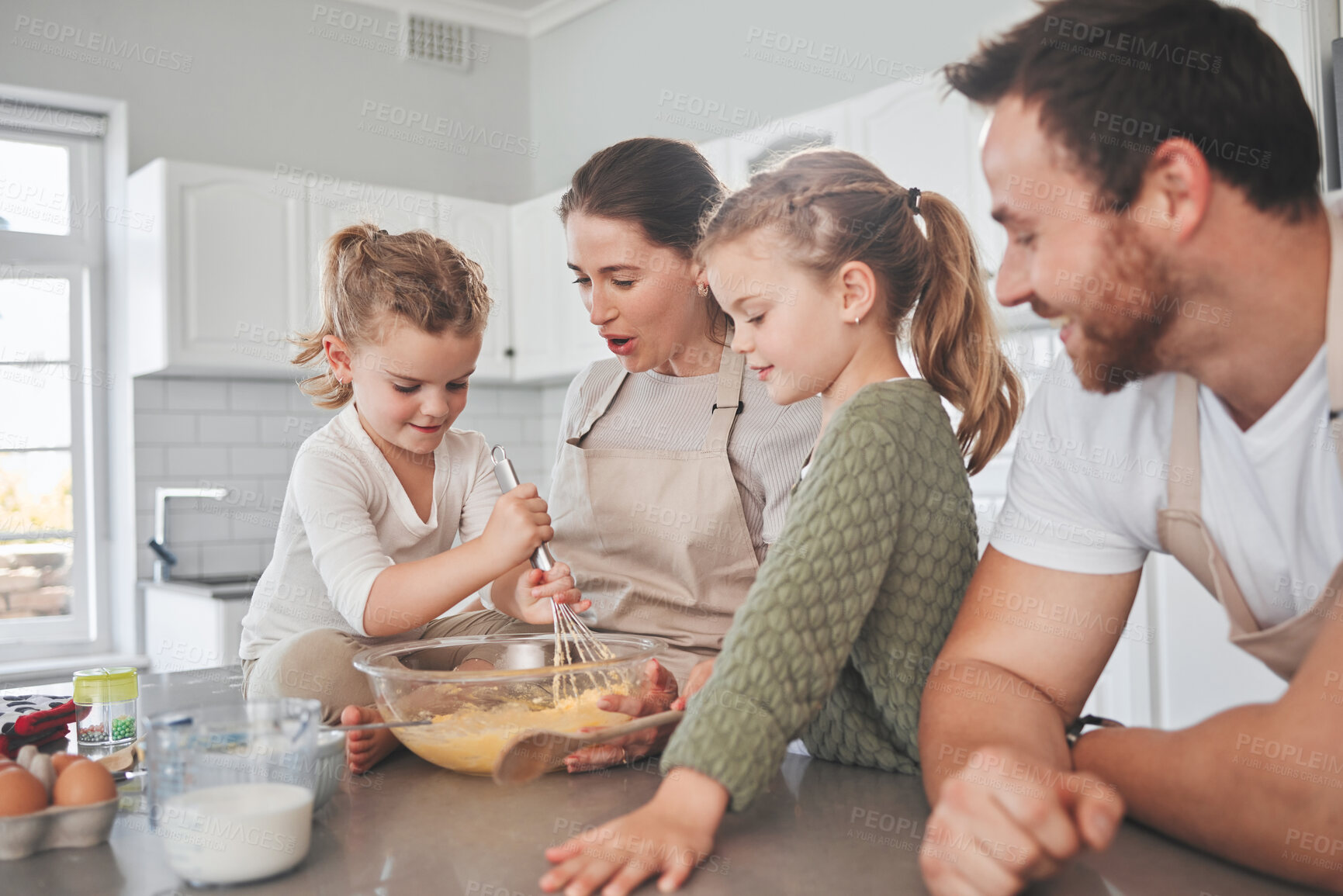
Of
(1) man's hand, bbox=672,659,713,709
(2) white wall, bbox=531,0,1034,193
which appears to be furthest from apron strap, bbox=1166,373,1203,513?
(2) white wall, bbox=531,0,1034,193

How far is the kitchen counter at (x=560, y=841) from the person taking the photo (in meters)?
0.71

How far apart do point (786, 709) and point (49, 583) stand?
349 centimetres

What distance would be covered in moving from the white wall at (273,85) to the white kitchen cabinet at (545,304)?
50 centimetres

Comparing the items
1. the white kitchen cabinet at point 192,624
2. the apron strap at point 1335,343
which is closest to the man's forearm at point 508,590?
the apron strap at point 1335,343

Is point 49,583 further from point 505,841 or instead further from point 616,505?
point 505,841

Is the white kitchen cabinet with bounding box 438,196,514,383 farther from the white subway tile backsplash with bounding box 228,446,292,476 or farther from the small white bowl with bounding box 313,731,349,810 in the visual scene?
the small white bowl with bounding box 313,731,349,810

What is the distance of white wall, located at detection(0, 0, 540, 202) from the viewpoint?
3.48 metres

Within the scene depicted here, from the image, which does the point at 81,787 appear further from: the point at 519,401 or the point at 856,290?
the point at 519,401

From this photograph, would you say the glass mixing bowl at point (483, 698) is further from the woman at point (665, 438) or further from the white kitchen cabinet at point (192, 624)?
the white kitchen cabinet at point (192, 624)

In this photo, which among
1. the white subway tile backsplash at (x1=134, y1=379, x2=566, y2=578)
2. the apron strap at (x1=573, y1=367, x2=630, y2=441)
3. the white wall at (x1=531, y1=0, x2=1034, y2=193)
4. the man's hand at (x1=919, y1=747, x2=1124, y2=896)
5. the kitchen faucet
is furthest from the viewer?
the white subway tile backsplash at (x1=134, y1=379, x2=566, y2=578)

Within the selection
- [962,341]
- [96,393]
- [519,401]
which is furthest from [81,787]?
[519,401]

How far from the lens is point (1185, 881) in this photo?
702 millimetres

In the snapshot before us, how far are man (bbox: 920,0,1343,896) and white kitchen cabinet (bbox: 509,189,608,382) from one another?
9.35 ft

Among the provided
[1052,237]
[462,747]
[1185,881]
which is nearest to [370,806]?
[462,747]
